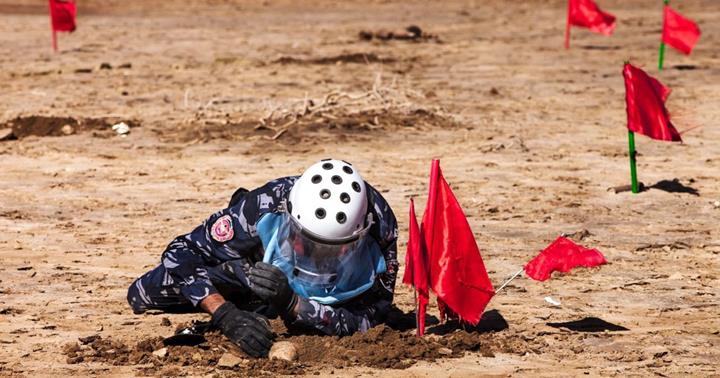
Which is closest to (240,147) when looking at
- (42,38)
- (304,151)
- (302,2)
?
(304,151)

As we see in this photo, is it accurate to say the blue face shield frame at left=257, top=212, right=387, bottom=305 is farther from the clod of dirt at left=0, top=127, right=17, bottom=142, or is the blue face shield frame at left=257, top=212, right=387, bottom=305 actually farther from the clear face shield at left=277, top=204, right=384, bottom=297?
the clod of dirt at left=0, top=127, right=17, bottom=142

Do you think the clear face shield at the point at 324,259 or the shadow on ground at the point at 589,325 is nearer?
the clear face shield at the point at 324,259

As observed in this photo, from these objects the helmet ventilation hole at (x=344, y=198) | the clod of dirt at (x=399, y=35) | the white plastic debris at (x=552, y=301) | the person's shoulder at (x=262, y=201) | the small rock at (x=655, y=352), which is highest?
the helmet ventilation hole at (x=344, y=198)

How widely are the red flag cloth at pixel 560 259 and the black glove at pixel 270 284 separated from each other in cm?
142

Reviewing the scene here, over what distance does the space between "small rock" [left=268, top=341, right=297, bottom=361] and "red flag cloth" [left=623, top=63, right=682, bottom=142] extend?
4739 millimetres

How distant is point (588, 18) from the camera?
18328 mm

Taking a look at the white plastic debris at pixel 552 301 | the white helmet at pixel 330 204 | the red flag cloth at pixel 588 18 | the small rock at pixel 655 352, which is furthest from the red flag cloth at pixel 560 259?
the red flag cloth at pixel 588 18

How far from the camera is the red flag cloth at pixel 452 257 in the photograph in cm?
718

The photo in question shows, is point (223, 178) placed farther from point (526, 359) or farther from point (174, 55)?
point (174, 55)

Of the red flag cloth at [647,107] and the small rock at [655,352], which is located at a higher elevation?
the red flag cloth at [647,107]

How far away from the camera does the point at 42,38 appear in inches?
798

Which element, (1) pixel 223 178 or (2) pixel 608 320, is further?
(1) pixel 223 178

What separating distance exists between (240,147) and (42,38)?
839 centimetres

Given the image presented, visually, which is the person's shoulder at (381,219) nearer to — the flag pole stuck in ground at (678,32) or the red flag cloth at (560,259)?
the red flag cloth at (560,259)
